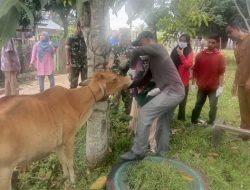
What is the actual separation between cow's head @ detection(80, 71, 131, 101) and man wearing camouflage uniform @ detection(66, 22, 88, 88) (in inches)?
140

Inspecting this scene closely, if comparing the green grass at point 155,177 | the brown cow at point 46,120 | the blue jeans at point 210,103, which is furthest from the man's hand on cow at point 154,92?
the blue jeans at point 210,103

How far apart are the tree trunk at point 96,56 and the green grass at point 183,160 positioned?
246mm

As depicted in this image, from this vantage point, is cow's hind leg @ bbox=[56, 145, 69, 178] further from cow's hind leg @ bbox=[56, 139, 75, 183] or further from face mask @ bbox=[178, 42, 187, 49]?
face mask @ bbox=[178, 42, 187, 49]

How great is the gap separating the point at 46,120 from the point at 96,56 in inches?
42.4

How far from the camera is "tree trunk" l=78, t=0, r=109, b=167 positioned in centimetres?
446

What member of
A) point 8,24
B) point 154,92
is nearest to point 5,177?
point 8,24

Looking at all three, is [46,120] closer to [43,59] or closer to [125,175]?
[125,175]

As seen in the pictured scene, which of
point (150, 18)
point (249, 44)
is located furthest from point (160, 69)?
point (249, 44)

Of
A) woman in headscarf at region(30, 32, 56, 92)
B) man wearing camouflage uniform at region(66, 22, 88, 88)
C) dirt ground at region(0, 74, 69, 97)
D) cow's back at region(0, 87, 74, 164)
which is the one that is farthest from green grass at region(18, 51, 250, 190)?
dirt ground at region(0, 74, 69, 97)

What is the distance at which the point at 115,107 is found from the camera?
646cm

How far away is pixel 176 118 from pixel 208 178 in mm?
2972

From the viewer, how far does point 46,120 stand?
159 inches

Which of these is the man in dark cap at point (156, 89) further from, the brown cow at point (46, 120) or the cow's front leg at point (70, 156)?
the cow's front leg at point (70, 156)

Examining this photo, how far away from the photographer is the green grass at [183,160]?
4.60 metres
